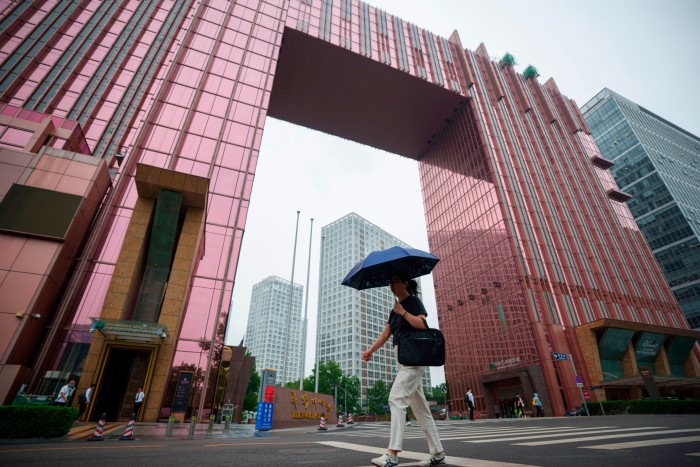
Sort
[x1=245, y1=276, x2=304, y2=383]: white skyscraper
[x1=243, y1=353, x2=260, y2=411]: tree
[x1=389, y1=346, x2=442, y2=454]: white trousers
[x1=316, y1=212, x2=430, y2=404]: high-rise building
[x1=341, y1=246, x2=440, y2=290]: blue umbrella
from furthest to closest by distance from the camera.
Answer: [x1=245, y1=276, x2=304, y2=383]: white skyscraper, [x1=316, y1=212, x2=430, y2=404]: high-rise building, [x1=243, y1=353, x2=260, y2=411]: tree, [x1=341, y1=246, x2=440, y2=290]: blue umbrella, [x1=389, y1=346, x2=442, y2=454]: white trousers

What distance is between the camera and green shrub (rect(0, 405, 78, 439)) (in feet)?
24.7

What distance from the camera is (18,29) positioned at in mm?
28516

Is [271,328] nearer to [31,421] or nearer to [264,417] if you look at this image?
[264,417]

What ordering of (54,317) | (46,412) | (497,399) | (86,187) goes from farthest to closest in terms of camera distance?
(497,399) < (86,187) < (54,317) < (46,412)

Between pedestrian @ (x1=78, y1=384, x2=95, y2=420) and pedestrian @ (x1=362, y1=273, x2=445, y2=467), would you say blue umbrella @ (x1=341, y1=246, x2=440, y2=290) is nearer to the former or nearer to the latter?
pedestrian @ (x1=362, y1=273, x2=445, y2=467)

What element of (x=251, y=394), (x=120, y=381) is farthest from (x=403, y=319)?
(x=251, y=394)

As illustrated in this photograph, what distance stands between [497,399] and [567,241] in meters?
19.2

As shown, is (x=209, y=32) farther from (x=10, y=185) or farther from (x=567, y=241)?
(x=567, y=241)

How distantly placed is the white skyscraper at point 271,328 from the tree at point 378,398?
54757 mm

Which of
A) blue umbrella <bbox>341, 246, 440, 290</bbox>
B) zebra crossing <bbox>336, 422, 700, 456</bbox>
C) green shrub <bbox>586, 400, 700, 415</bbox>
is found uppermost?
blue umbrella <bbox>341, 246, 440, 290</bbox>

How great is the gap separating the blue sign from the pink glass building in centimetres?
314

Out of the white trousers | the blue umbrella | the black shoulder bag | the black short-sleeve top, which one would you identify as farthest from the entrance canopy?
the black shoulder bag

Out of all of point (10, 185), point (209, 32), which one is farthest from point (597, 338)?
point (209, 32)

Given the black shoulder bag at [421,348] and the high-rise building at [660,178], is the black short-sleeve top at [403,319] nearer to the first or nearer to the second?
the black shoulder bag at [421,348]
